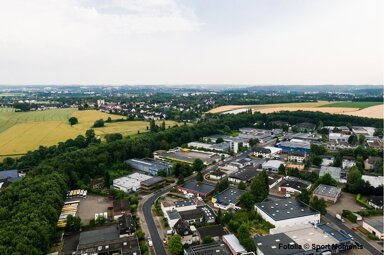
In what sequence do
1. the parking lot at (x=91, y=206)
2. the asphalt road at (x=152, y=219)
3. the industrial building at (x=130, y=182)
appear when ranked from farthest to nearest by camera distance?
the industrial building at (x=130, y=182)
the parking lot at (x=91, y=206)
the asphalt road at (x=152, y=219)

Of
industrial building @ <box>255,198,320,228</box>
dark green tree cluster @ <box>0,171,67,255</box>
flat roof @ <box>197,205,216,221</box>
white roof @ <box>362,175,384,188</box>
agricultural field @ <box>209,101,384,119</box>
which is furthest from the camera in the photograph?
agricultural field @ <box>209,101,384,119</box>

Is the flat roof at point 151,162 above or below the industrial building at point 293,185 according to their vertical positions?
above

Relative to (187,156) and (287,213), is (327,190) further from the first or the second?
(187,156)

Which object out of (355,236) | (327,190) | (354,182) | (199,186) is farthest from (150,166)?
(355,236)

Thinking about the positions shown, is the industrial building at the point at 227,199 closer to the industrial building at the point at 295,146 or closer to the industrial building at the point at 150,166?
the industrial building at the point at 150,166

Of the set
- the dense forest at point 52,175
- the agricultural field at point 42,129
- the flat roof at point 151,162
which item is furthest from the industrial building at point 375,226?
the agricultural field at point 42,129

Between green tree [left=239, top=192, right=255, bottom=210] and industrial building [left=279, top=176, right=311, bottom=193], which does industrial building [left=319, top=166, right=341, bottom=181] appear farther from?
green tree [left=239, top=192, right=255, bottom=210]

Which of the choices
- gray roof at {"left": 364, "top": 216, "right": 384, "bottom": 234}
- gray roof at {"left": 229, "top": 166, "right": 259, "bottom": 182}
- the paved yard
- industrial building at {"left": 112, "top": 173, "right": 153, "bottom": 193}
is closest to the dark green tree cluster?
industrial building at {"left": 112, "top": 173, "right": 153, "bottom": 193}
